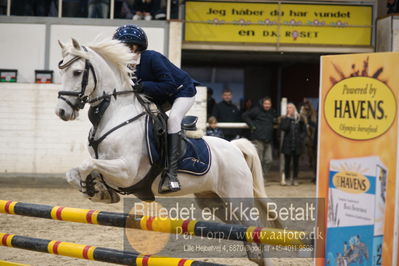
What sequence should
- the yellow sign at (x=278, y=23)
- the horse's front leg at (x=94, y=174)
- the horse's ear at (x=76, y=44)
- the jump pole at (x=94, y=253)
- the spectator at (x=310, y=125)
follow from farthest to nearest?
the yellow sign at (x=278, y=23)
the spectator at (x=310, y=125)
the horse's ear at (x=76, y=44)
the horse's front leg at (x=94, y=174)
the jump pole at (x=94, y=253)

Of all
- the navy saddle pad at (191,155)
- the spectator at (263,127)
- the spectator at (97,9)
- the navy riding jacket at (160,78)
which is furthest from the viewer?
the spectator at (97,9)

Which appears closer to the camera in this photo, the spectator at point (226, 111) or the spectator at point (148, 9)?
the spectator at point (226, 111)

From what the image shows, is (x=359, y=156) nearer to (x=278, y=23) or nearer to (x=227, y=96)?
(x=227, y=96)

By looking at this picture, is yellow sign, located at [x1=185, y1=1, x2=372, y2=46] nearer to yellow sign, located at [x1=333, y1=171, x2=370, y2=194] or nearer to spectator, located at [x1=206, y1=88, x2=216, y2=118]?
spectator, located at [x1=206, y1=88, x2=216, y2=118]

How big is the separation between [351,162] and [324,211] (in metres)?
0.35

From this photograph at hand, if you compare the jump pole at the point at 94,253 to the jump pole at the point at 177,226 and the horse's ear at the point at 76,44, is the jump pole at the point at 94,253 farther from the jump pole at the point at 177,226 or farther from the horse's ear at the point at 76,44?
the horse's ear at the point at 76,44

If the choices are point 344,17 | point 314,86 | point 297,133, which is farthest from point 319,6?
point 314,86

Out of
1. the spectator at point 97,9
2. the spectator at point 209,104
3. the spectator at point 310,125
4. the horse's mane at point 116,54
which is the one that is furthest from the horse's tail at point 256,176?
the spectator at point 97,9

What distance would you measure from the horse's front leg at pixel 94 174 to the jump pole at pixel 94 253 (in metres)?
0.43

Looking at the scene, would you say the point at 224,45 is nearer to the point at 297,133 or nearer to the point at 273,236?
the point at 297,133

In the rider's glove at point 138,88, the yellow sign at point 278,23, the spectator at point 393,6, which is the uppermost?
the spectator at point 393,6

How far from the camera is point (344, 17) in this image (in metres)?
13.0

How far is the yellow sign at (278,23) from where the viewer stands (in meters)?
12.7

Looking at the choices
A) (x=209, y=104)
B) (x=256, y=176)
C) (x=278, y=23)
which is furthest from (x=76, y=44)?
(x=278, y=23)
